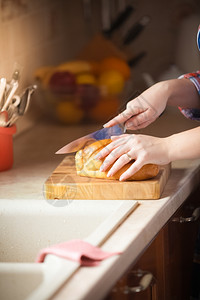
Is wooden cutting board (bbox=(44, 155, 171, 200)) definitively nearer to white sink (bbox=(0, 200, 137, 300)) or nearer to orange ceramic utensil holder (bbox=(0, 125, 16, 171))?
white sink (bbox=(0, 200, 137, 300))

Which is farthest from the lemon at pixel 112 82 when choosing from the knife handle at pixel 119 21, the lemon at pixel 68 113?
the knife handle at pixel 119 21

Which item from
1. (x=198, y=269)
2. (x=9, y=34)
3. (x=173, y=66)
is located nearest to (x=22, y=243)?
(x=198, y=269)

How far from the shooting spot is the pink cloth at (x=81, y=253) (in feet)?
2.71

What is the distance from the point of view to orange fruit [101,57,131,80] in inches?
74.3

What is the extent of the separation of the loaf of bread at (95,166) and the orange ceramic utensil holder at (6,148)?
230 millimetres

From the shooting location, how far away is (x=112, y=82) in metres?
1.81

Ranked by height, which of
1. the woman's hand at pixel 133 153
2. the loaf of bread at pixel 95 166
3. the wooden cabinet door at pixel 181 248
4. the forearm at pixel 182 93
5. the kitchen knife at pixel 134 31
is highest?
the kitchen knife at pixel 134 31

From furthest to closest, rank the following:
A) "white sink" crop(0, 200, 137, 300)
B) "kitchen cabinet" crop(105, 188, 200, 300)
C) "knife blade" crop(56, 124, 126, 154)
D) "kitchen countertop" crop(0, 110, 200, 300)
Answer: "knife blade" crop(56, 124, 126, 154) → "white sink" crop(0, 200, 137, 300) → "kitchen cabinet" crop(105, 188, 200, 300) → "kitchen countertop" crop(0, 110, 200, 300)

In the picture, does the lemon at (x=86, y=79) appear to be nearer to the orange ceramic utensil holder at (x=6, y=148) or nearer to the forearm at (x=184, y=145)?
the orange ceramic utensil holder at (x=6, y=148)

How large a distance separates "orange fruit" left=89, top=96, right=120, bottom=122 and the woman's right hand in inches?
21.0

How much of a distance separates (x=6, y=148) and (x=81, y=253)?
0.56 meters

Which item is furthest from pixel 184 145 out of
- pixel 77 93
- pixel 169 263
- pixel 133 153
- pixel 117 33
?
pixel 117 33

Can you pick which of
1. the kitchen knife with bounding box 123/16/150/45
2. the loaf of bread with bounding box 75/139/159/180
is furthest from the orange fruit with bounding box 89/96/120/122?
the loaf of bread with bounding box 75/139/159/180

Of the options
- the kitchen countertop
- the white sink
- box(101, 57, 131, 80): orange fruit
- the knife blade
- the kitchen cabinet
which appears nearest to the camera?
the kitchen countertop
